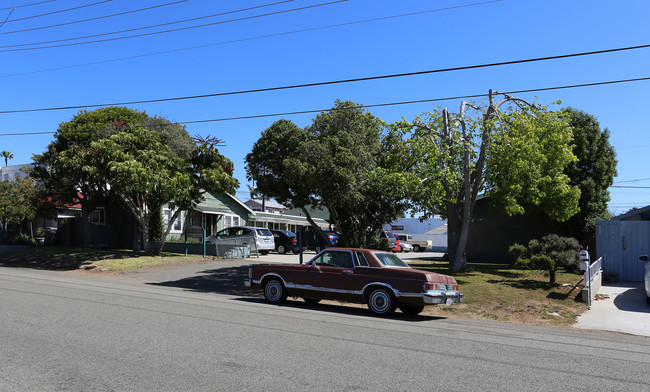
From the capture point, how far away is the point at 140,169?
2259cm

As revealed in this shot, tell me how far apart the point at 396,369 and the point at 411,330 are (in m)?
3.42

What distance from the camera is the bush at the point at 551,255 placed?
15751mm

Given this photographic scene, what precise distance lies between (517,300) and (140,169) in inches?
641

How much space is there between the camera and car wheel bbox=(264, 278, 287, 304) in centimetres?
1343

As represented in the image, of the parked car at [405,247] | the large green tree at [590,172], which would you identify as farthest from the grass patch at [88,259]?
the parked car at [405,247]

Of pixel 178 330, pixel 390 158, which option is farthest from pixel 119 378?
pixel 390 158

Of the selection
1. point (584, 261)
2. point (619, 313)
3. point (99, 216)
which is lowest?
point (619, 313)

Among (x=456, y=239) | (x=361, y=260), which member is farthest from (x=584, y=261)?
(x=361, y=260)

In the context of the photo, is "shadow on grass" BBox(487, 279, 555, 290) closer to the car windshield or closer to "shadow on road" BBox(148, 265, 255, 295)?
the car windshield

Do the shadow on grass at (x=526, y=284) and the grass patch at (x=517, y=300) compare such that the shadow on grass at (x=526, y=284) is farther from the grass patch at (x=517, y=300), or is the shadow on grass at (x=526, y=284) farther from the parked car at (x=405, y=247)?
the parked car at (x=405, y=247)

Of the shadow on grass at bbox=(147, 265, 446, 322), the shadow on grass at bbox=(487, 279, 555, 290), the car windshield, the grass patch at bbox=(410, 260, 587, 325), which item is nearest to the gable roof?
the grass patch at bbox=(410, 260, 587, 325)

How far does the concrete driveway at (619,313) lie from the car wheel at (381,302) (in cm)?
408

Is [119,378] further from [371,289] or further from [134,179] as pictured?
[134,179]

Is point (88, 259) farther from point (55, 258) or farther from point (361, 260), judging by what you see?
point (361, 260)
